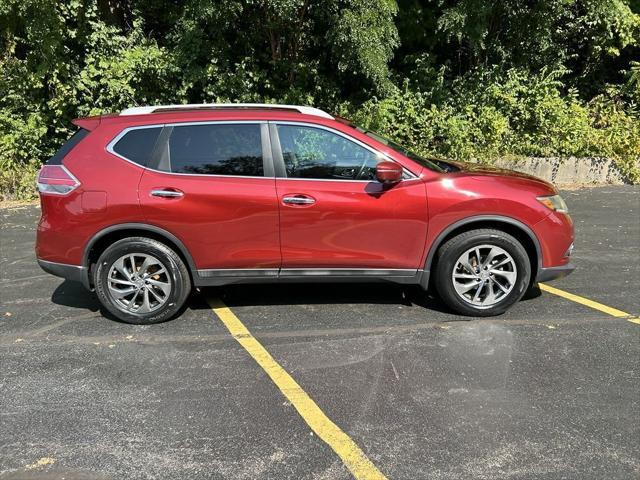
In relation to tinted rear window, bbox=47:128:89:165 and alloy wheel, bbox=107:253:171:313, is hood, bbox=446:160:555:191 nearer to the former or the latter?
alloy wheel, bbox=107:253:171:313

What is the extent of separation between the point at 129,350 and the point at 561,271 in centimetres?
351

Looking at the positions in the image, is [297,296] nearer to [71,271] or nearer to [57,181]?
[71,271]

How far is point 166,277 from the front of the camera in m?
4.58

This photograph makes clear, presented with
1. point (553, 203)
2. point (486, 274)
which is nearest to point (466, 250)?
point (486, 274)

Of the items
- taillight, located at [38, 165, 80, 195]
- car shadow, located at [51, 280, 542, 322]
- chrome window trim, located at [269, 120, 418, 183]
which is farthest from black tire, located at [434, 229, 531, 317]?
taillight, located at [38, 165, 80, 195]

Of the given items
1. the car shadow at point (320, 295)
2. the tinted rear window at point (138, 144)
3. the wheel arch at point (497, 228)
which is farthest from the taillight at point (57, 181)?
the wheel arch at point (497, 228)

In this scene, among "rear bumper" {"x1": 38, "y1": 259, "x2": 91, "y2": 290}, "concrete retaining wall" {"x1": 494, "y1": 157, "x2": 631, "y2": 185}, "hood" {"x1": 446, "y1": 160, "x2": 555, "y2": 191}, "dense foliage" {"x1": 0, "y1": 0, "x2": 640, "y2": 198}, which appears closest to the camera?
"rear bumper" {"x1": 38, "y1": 259, "x2": 91, "y2": 290}

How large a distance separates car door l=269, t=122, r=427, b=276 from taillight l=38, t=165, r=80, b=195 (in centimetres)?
165

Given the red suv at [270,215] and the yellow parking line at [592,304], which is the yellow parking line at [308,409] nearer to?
the red suv at [270,215]

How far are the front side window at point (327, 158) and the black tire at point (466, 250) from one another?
0.88 metres

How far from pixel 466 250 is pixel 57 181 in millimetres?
3348

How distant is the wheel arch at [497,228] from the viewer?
4.50 m

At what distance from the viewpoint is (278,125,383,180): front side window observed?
450 centimetres

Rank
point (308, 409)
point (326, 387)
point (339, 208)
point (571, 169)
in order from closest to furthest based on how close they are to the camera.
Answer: point (308, 409), point (326, 387), point (339, 208), point (571, 169)
